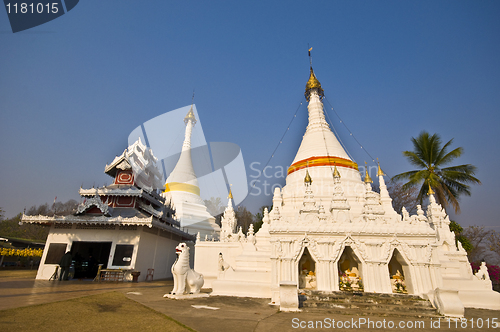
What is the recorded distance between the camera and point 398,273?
36.1ft

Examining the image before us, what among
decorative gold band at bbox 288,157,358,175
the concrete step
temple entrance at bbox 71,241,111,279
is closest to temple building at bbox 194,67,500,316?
the concrete step

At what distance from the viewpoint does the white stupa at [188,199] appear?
2611 cm

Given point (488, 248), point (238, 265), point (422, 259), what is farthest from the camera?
point (488, 248)

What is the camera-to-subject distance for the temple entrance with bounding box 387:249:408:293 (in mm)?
10328

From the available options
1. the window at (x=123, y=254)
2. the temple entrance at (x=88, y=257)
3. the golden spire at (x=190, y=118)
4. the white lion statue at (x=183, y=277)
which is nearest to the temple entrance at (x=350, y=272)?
the white lion statue at (x=183, y=277)

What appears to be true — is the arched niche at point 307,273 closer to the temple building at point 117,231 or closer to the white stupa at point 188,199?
the temple building at point 117,231

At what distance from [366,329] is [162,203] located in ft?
60.8

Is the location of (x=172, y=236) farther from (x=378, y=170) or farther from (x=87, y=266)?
(x=378, y=170)

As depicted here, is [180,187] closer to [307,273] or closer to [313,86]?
[313,86]

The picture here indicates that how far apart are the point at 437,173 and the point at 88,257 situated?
92.9 ft

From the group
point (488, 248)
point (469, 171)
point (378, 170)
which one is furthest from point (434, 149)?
point (488, 248)

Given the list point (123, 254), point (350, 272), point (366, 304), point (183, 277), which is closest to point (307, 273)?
point (350, 272)

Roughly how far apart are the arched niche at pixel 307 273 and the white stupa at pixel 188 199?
1496 cm

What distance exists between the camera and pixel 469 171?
2005 cm
